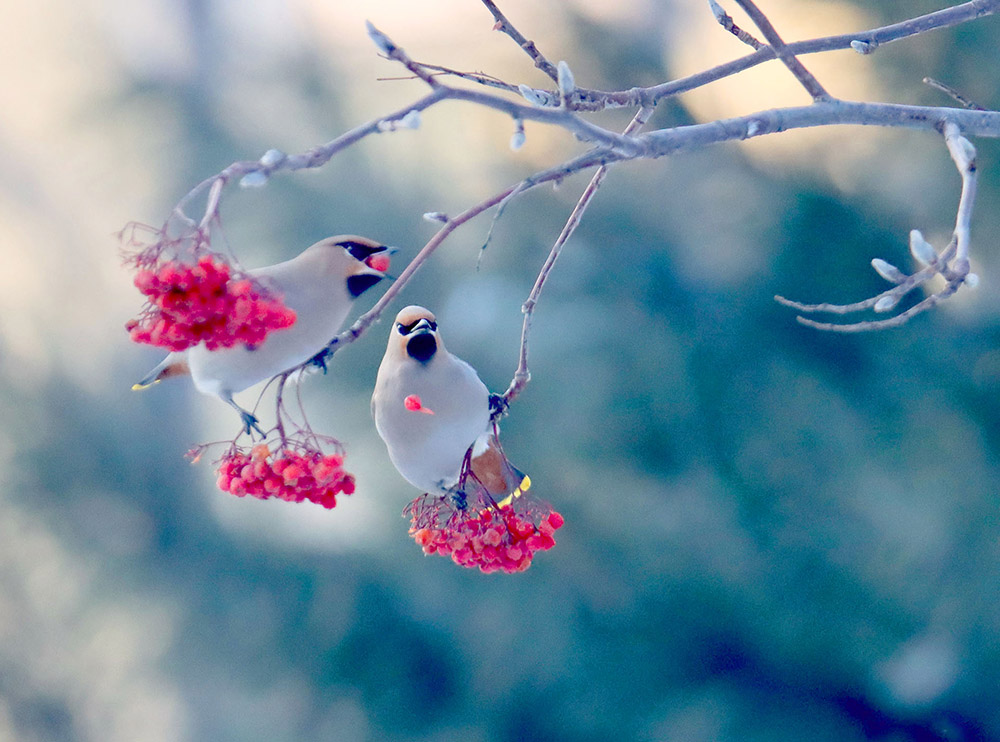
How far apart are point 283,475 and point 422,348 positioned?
0.91ft

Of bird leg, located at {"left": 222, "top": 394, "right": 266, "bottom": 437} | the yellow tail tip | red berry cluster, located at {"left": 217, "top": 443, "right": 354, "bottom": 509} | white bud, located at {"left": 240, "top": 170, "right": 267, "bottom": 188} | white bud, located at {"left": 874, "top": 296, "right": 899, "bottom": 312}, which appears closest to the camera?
white bud, located at {"left": 240, "top": 170, "right": 267, "bottom": 188}

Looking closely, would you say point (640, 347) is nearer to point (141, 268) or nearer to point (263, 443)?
point (263, 443)

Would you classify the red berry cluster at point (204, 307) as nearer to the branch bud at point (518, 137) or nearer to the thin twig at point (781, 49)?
the branch bud at point (518, 137)

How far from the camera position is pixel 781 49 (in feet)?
2.71

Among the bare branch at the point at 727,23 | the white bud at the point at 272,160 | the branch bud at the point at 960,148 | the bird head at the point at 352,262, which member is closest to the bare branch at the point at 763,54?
the bare branch at the point at 727,23

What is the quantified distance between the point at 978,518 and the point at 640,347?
1094 mm

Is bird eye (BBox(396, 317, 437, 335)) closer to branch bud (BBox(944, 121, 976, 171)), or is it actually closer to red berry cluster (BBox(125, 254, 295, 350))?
red berry cluster (BBox(125, 254, 295, 350))

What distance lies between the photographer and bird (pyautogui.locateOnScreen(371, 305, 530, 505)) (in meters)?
1.01

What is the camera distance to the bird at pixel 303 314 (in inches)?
33.8

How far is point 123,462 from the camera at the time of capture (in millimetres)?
2982

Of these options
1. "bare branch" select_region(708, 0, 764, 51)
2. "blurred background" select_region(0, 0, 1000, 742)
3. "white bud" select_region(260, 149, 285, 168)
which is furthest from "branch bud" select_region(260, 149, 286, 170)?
"blurred background" select_region(0, 0, 1000, 742)

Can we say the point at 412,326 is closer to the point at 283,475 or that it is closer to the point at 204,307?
the point at 283,475

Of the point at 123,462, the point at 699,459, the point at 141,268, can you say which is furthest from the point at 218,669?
the point at 141,268

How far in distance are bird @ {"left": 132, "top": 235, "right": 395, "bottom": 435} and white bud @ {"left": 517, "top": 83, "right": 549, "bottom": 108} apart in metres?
0.23
